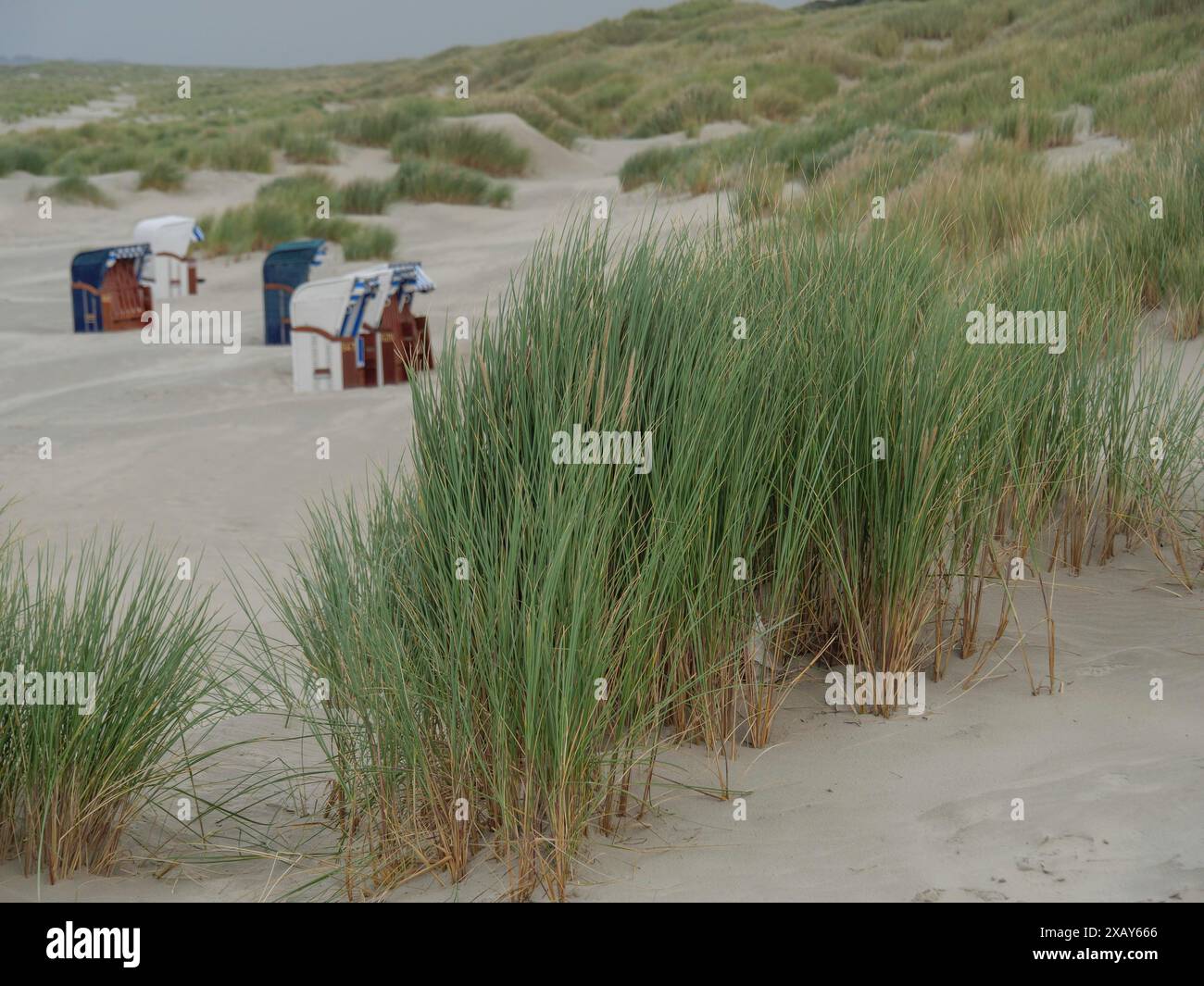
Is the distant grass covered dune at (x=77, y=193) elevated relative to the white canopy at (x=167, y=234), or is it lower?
elevated

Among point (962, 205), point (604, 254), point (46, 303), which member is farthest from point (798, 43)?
point (604, 254)

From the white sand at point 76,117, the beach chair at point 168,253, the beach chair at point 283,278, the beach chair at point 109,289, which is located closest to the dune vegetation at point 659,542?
the beach chair at point 283,278

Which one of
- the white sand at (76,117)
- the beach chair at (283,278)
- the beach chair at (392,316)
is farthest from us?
the white sand at (76,117)

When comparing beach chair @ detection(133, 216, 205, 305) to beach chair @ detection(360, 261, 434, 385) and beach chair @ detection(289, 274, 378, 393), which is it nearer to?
beach chair @ detection(289, 274, 378, 393)

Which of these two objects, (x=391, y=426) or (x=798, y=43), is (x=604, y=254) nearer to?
(x=391, y=426)

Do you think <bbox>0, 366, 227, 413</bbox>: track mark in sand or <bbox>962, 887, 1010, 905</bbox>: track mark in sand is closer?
<bbox>962, 887, 1010, 905</bbox>: track mark in sand

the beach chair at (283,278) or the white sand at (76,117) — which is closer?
the beach chair at (283,278)

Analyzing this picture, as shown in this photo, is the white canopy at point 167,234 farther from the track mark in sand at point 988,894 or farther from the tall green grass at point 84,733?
the track mark in sand at point 988,894

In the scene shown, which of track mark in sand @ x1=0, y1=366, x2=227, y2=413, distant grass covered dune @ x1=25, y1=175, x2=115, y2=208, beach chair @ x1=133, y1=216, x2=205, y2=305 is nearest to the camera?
track mark in sand @ x1=0, y1=366, x2=227, y2=413

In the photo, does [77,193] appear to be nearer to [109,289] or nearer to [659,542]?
[109,289]

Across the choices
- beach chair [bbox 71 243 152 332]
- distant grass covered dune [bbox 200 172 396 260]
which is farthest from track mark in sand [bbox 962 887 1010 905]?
distant grass covered dune [bbox 200 172 396 260]

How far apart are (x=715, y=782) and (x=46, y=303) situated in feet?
38.7

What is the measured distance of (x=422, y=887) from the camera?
261 cm

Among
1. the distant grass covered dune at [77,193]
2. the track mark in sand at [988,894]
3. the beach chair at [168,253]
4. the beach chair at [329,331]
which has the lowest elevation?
the track mark in sand at [988,894]
